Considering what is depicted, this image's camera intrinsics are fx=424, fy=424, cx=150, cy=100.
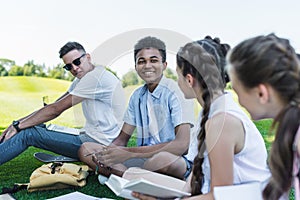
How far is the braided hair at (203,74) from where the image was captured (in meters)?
1.66

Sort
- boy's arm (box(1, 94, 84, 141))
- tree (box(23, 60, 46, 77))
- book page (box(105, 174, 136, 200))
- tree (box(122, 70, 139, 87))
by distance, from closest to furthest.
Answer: book page (box(105, 174, 136, 200))
tree (box(122, 70, 139, 87))
boy's arm (box(1, 94, 84, 141))
tree (box(23, 60, 46, 77))

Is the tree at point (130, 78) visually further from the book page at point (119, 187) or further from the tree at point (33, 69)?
the tree at point (33, 69)

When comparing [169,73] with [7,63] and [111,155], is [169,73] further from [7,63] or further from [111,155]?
[7,63]

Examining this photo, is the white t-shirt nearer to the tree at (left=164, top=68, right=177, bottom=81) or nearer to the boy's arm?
the boy's arm

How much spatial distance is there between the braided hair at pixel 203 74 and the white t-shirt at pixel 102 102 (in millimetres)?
1156

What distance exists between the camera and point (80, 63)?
2.99 m

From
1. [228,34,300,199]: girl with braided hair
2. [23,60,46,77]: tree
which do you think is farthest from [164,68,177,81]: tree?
[23,60,46,77]: tree

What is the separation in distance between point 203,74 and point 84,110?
5.11 ft

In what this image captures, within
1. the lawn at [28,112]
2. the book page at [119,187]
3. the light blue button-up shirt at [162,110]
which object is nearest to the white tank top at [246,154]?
the book page at [119,187]

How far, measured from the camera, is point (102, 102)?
299 centimetres

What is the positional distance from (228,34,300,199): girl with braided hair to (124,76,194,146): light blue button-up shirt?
37.6 inches

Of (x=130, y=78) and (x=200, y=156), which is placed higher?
(x=130, y=78)

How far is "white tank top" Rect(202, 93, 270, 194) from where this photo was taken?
153 centimetres

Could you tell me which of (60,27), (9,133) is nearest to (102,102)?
(9,133)
